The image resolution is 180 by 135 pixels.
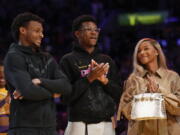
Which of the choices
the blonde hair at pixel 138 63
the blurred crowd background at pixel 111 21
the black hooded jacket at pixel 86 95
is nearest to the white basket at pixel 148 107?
the black hooded jacket at pixel 86 95

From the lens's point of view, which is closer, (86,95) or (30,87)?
(30,87)

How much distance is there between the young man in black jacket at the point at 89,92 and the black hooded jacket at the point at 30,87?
628mm

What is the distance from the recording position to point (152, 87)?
5699mm

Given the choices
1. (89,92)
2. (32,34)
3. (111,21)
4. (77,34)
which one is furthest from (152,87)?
(111,21)

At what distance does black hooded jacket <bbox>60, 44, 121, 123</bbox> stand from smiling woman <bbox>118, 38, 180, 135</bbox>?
0.17 m

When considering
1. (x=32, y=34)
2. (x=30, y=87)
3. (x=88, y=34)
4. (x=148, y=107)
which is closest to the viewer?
(x=30, y=87)

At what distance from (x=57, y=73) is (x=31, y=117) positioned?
53 cm

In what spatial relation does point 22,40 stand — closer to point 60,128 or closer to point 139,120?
point 139,120

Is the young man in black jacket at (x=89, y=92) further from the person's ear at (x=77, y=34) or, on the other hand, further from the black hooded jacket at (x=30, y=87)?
the black hooded jacket at (x=30, y=87)

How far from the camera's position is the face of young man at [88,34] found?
5.95m

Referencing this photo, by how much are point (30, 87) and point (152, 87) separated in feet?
5.16

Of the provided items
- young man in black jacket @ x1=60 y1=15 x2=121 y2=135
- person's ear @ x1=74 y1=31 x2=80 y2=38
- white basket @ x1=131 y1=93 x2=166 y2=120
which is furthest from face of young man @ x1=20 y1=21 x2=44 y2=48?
white basket @ x1=131 y1=93 x2=166 y2=120

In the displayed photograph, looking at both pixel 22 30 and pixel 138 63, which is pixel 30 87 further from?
pixel 138 63

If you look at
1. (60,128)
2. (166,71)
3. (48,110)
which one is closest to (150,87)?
(166,71)
